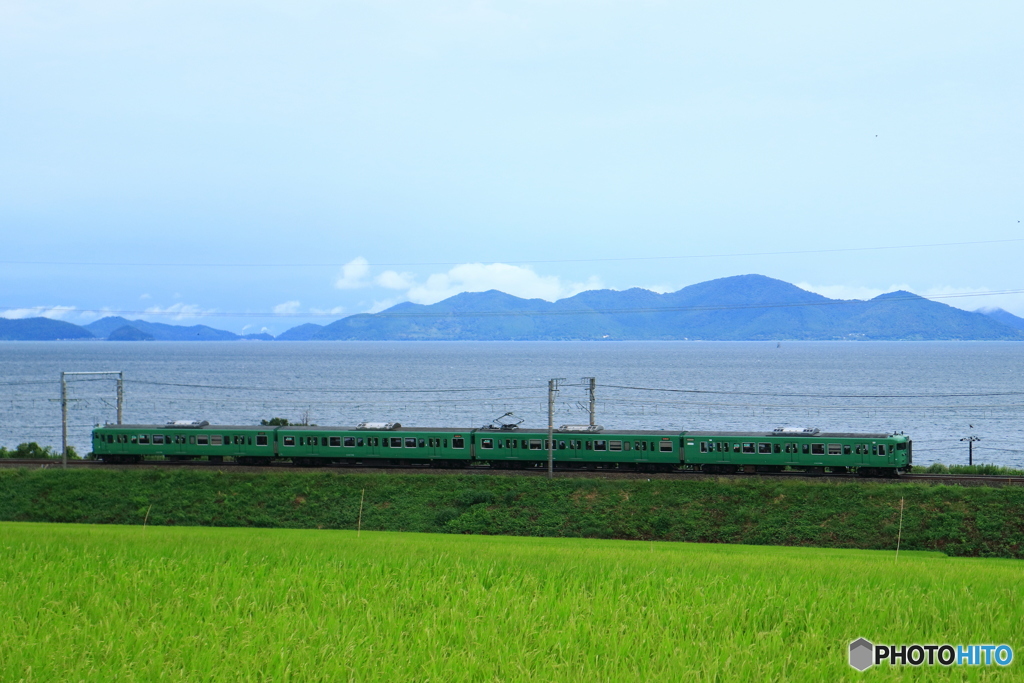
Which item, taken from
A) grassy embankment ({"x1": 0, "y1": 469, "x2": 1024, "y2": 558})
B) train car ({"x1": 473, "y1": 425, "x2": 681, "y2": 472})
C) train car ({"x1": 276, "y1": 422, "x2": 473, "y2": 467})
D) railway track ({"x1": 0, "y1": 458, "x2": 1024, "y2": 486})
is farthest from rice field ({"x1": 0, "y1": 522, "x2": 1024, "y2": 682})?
train car ({"x1": 276, "y1": 422, "x2": 473, "y2": 467})

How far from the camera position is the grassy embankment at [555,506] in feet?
113

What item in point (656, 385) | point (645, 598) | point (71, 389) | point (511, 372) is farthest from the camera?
point (511, 372)

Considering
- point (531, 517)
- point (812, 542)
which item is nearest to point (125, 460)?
point (531, 517)

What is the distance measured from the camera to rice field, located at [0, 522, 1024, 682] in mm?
7949

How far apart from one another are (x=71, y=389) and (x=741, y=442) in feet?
511

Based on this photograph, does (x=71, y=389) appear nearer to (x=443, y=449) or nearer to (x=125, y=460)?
(x=125, y=460)

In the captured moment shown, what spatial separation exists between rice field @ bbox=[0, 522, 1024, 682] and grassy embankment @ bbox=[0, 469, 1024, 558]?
22960 mm

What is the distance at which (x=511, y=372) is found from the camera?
625ft

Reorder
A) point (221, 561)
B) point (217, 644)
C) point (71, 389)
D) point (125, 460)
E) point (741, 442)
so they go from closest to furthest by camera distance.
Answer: point (217, 644)
point (221, 561)
point (741, 442)
point (125, 460)
point (71, 389)

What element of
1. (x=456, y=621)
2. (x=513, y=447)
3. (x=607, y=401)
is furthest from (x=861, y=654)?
(x=607, y=401)

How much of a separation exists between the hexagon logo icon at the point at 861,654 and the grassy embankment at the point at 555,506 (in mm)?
27804

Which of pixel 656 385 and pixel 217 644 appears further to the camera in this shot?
pixel 656 385

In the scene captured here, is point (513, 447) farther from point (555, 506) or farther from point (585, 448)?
point (555, 506)

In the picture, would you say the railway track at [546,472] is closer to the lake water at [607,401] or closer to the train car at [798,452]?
the train car at [798,452]
